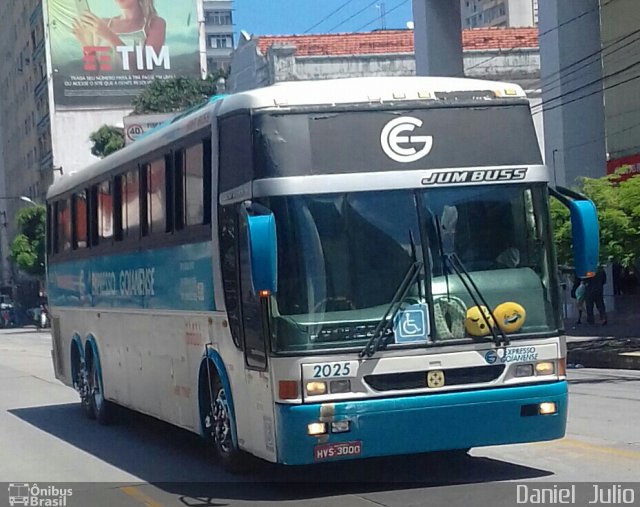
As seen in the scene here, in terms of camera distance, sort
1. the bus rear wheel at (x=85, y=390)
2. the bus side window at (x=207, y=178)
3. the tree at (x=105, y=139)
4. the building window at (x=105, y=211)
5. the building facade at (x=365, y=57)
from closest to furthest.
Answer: the bus side window at (x=207, y=178)
the building window at (x=105, y=211)
the bus rear wheel at (x=85, y=390)
the building facade at (x=365, y=57)
the tree at (x=105, y=139)

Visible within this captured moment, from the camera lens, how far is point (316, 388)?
29.3 ft

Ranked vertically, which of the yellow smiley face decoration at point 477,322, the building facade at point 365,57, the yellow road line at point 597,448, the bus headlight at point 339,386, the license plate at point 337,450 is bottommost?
the yellow road line at point 597,448

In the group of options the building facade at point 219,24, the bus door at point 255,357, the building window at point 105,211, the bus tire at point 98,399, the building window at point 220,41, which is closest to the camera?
the bus door at point 255,357

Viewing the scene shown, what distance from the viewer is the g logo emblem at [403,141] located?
9383 mm

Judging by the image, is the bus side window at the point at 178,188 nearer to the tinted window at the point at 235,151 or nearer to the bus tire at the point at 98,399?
the tinted window at the point at 235,151

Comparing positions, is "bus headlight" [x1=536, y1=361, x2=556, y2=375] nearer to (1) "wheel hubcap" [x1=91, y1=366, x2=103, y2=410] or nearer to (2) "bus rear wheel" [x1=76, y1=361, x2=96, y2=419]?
(1) "wheel hubcap" [x1=91, y1=366, x2=103, y2=410]

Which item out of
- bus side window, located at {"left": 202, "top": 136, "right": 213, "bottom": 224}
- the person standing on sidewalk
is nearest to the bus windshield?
bus side window, located at {"left": 202, "top": 136, "right": 213, "bottom": 224}

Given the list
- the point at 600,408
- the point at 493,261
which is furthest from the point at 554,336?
the point at 600,408

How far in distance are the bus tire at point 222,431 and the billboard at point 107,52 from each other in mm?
70586

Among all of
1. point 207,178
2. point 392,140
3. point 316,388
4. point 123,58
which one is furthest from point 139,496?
point 123,58

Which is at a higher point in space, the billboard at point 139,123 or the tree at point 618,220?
the billboard at point 139,123

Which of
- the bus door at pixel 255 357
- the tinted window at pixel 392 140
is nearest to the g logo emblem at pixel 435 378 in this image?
the bus door at pixel 255 357

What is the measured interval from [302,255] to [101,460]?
15.8 feet

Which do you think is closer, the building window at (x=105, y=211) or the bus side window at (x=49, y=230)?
the building window at (x=105, y=211)
